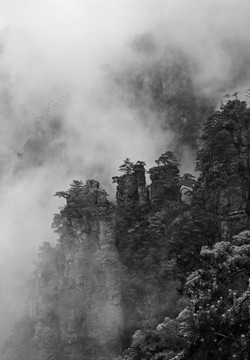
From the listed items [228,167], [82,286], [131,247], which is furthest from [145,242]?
[228,167]

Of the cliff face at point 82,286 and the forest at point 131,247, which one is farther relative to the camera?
the cliff face at point 82,286

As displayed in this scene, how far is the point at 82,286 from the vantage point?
A: 34125 millimetres

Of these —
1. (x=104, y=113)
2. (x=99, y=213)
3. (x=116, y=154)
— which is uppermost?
(x=104, y=113)

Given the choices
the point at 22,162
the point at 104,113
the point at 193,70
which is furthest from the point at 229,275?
the point at 22,162

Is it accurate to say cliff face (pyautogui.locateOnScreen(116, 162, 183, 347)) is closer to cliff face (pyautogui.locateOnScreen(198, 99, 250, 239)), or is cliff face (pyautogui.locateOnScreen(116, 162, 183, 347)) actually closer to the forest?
the forest

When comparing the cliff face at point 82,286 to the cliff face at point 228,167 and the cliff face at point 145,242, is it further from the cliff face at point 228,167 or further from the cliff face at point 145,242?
the cliff face at point 228,167

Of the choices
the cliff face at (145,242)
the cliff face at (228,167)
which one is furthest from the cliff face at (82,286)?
the cliff face at (228,167)

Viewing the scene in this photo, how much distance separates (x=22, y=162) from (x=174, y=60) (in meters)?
23.0

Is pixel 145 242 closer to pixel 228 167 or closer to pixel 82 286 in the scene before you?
pixel 82 286

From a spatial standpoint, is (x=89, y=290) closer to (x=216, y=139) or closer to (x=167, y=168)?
(x=167, y=168)

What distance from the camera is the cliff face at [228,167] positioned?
1339 inches

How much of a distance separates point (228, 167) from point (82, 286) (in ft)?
44.1

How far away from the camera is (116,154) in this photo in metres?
52.2

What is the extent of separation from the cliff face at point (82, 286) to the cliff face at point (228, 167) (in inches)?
302
